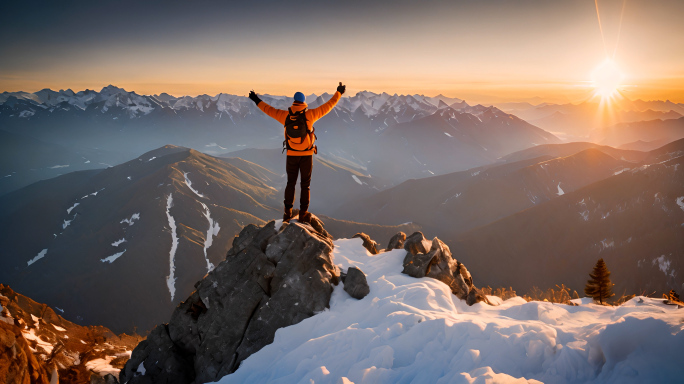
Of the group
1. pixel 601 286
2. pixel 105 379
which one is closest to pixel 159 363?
pixel 105 379

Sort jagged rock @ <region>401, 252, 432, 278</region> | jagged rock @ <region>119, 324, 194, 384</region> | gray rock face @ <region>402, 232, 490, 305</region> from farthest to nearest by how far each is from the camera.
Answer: jagged rock @ <region>401, 252, 432, 278</region>, jagged rock @ <region>119, 324, 194, 384</region>, gray rock face @ <region>402, 232, 490, 305</region>

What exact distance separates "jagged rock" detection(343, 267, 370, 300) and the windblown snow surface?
0.70m

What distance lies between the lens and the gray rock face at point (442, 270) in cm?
1977

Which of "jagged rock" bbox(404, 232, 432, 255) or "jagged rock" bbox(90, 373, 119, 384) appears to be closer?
"jagged rock" bbox(90, 373, 119, 384)

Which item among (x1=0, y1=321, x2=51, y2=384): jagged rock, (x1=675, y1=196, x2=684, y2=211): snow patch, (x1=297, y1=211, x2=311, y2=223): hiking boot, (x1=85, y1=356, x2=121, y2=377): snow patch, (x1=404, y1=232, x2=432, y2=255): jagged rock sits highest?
(x1=297, y1=211, x2=311, y2=223): hiking boot

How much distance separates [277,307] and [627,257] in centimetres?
19728

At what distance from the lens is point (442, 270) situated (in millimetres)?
21000

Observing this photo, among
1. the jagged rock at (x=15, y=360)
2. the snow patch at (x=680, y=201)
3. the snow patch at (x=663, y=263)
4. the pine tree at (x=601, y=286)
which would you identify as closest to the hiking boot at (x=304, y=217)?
the jagged rock at (x=15, y=360)

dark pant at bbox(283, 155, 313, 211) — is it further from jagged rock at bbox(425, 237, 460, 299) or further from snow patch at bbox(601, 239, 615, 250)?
snow patch at bbox(601, 239, 615, 250)

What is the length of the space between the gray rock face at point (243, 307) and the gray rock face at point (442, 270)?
521 cm

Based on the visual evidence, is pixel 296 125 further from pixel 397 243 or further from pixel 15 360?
pixel 15 360

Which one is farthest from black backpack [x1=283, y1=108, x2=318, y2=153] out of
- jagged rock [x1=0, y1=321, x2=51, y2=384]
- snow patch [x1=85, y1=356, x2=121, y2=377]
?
snow patch [x1=85, y1=356, x2=121, y2=377]

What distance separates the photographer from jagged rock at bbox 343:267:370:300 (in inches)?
699

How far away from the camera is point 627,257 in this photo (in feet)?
501
